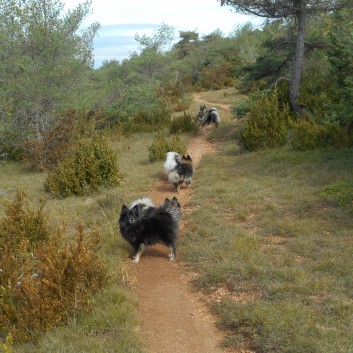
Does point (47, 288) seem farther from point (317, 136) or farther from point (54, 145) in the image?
point (317, 136)

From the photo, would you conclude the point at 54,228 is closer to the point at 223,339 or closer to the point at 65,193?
the point at 65,193

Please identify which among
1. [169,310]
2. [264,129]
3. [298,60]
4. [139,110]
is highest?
Result: [298,60]

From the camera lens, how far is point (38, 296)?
5105 mm

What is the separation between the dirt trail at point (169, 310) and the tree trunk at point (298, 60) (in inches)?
428

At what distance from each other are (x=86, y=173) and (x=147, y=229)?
195 inches

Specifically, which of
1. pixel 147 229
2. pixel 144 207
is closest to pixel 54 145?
pixel 144 207

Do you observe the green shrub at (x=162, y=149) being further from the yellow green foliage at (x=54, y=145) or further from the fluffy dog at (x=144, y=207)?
the fluffy dog at (x=144, y=207)

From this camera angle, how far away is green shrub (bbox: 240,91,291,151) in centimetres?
1459

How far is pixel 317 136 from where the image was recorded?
13578 millimetres

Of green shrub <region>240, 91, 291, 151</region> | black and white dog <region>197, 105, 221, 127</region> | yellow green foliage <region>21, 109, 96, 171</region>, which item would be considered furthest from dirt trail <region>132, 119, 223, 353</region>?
black and white dog <region>197, 105, 221, 127</region>

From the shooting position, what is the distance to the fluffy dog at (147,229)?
730 centimetres

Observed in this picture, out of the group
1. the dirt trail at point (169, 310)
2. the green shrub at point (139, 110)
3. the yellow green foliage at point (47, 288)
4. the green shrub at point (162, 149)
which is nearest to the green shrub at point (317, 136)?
the green shrub at point (162, 149)

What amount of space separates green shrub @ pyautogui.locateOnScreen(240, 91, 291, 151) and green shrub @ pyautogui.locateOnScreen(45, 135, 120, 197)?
5.21m

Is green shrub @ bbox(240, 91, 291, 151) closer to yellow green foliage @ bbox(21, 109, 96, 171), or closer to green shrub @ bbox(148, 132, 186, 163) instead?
green shrub @ bbox(148, 132, 186, 163)
